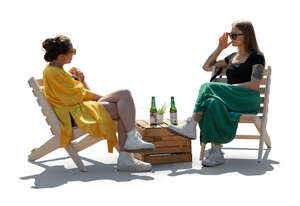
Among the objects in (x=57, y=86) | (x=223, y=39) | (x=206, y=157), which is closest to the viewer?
(x=57, y=86)

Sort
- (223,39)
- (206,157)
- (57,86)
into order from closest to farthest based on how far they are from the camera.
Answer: (57,86) < (206,157) < (223,39)

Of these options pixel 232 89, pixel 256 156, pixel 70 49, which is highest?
pixel 70 49

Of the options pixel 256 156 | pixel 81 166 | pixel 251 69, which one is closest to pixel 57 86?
pixel 81 166

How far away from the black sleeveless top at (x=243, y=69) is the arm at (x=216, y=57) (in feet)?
0.87

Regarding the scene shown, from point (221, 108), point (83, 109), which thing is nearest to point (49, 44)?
point (83, 109)

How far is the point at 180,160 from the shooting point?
5719mm

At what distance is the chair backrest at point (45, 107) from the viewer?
5168 millimetres

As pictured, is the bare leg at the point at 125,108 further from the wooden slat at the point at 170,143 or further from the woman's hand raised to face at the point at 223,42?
the woman's hand raised to face at the point at 223,42

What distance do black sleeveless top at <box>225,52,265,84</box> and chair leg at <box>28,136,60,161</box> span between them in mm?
2488

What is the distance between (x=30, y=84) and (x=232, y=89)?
2.58 m

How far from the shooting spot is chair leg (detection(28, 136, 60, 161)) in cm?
542

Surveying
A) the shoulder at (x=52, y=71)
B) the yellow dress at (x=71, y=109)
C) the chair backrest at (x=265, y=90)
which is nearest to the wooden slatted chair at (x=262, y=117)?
the chair backrest at (x=265, y=90)

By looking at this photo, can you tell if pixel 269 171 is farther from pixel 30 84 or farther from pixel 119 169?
pixel 30 84

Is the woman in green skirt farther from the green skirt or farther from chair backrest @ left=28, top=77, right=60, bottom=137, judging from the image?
chair backrest @ left=28, top=77, right=60, bottom=137
